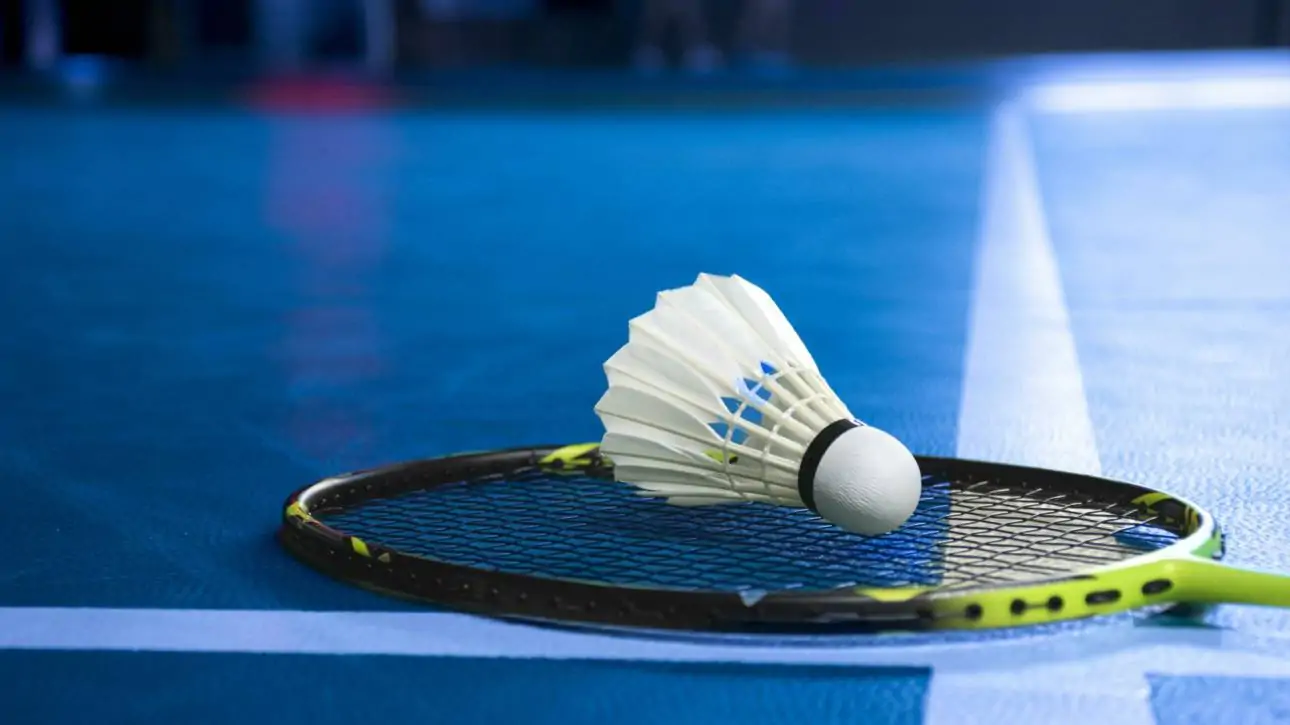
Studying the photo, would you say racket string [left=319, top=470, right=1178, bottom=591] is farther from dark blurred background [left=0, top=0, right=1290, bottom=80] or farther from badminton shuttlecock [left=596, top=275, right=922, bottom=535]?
dark blurred background [left=0, top=0, right=1290, bottom=80]

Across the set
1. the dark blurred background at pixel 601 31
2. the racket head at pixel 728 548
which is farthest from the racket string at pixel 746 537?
the dark blurred background at pixel 601 31

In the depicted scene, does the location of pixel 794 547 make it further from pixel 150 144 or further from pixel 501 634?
pixel 150 144

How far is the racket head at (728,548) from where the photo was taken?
3.97ft

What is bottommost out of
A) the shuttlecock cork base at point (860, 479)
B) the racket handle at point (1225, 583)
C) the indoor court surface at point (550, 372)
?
the indoor court surface at point (550, 372)

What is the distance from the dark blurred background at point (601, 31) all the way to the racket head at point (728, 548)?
9.57m

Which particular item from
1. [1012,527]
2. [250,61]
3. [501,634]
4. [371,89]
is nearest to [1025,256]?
[1012,527]

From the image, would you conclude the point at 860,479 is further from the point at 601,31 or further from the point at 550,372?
the point at 601,31

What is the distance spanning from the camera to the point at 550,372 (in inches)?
101

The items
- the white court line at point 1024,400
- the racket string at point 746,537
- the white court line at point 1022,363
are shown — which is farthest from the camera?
the white court line at point 1022,363

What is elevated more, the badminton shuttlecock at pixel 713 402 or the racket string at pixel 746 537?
the badminton shuttlecock at pixel 713 402

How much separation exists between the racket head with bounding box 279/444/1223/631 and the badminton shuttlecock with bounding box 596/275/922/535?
0.05 meters

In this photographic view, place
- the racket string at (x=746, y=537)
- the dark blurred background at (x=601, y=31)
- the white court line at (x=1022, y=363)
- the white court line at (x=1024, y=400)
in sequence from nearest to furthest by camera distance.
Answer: the white court line at (x=1024, y=400) < the racket string at (x=746, y=537) < the white court line at (x=1022, y=363) < the dark blurred background at (x=601, y=31)

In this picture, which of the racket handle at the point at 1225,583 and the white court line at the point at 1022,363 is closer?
the racket handle at the point at 1225,583

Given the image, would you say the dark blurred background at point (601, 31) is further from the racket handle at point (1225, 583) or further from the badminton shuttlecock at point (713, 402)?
the racket handle at point (1225, 583)
